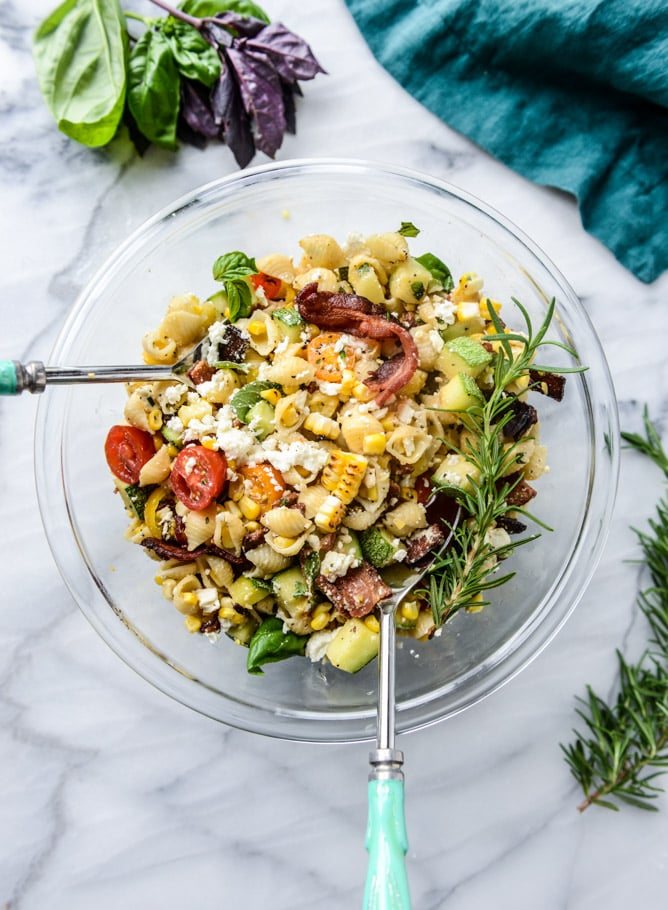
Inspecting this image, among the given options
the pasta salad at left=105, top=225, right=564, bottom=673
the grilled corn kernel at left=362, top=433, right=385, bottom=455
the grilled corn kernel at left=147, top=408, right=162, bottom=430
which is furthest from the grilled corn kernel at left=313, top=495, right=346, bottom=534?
the grilled corn kernel at left=147, top=408, right=162, bottom=430

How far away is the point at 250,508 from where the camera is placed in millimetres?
1770

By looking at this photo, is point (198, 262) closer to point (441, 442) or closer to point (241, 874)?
point (441, 442)

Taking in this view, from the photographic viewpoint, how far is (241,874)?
7.41 feet

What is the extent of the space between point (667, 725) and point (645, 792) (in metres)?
0.25

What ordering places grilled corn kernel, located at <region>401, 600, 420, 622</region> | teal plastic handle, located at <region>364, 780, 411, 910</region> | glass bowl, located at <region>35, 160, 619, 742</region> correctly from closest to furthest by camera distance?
teal plastic handle, located at <region>364, 780, 411, 910</region> < grilled corn kernel, located at <region>401, 600, 420, 622</region> < glass bowl, located at <region>35, 160, 619, 742</region>

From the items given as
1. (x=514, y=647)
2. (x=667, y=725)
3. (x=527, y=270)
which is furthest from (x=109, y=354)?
(x=667, y=725)

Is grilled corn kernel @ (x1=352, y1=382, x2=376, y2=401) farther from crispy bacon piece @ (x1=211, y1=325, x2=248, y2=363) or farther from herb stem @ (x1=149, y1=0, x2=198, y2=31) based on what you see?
herb stem @ (x1=149, y1=0, x2=198, y2=31)

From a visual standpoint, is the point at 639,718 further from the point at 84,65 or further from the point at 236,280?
the point at 84,65

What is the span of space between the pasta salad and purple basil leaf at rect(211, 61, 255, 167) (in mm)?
442

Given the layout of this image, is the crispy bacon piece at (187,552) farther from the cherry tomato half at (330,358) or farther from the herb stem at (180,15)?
the herb stem at (180,15)

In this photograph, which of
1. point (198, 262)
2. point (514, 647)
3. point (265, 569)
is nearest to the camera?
point (265, 569)

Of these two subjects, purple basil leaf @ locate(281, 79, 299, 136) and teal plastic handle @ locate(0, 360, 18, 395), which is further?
purple basil leaf @ locate(281, 79, 299, 136)

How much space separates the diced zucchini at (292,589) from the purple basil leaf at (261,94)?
1102 millimetres

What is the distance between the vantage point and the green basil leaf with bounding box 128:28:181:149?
218 centimetres
